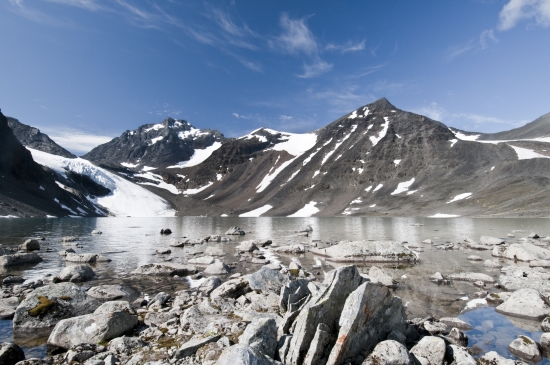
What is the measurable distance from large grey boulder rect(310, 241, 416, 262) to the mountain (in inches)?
5396

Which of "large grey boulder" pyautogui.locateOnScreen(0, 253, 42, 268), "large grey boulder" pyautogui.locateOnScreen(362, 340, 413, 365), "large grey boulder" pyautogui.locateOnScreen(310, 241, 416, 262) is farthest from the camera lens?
"large grey boulder" pyautogui.locateOnScreen(310, 241, 416, 262)

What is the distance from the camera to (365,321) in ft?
27.2

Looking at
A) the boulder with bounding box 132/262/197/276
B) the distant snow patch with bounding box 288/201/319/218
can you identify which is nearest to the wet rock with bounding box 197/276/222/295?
the boulder with bounding box 132/262/197/276

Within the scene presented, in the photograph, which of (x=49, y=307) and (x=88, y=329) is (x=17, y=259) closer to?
(x=49, y=307)

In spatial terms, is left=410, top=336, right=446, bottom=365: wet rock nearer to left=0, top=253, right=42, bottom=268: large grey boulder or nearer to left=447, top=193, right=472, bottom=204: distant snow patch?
left=0, top=253, right=42, bottom=268: large grey boulder

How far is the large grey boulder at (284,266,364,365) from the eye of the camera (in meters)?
7.77

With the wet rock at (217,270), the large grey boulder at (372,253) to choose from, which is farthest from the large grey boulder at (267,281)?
the large grey boulder at (372,253)

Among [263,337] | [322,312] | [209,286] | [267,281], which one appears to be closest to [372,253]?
[267,281]

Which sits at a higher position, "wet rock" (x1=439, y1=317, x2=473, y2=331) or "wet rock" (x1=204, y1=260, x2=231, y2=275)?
"wet rock" (x1=204, y1=260, x2=231, y2=275)

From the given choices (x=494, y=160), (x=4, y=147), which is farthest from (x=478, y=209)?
(x=4, y=147)

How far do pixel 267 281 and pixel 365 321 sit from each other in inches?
319

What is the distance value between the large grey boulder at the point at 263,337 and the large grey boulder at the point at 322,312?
1.63 feet

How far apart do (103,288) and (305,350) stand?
12944 millimetres

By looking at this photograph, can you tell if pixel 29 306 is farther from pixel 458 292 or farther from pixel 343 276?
pixel 458 292
